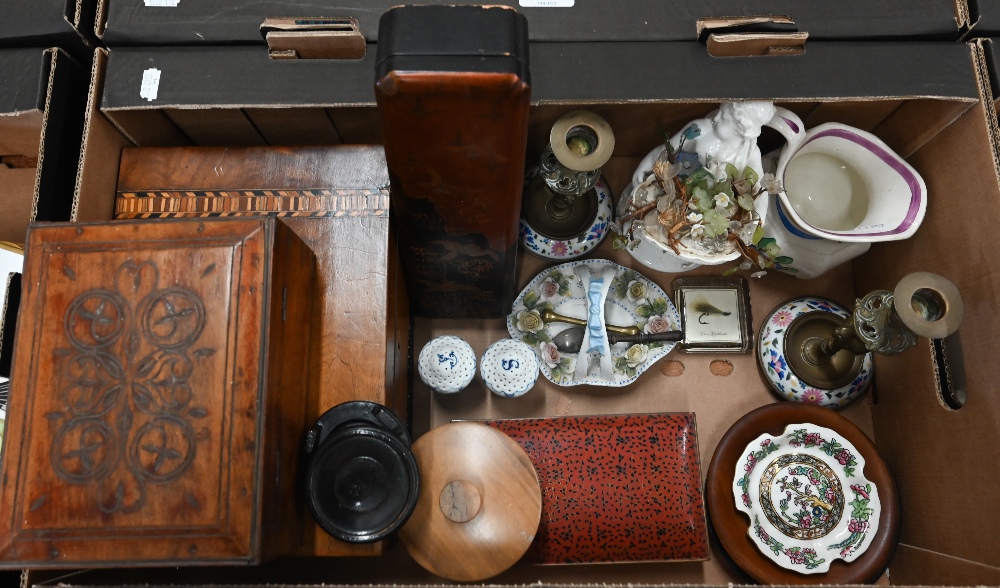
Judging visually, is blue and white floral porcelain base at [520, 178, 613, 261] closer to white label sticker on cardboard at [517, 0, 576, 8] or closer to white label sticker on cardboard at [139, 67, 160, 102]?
white label sticker on cardboard at [517, 0, 576, 8]

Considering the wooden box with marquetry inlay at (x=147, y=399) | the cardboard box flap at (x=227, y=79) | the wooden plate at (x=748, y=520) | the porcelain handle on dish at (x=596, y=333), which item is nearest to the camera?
the wooden box with marquetry inlay at (x=147, y=399)

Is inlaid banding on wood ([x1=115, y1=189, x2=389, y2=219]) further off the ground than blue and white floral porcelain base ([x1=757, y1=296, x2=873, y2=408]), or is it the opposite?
inlaid banding on wood ([x1=115, y1=189, x2=389, y2=219])

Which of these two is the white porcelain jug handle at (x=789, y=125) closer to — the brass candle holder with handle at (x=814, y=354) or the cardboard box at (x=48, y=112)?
the brass candle holder with handle at (x=814, y=354)

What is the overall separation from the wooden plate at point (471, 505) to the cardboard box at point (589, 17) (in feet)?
2.28

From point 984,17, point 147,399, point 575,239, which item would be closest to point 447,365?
point 575,239

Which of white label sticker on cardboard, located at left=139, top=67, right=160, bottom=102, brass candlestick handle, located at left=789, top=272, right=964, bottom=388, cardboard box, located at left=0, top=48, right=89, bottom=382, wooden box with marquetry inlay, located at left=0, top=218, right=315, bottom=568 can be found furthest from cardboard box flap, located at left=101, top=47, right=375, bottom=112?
brass candlestick handle, located at left=789, top=272, right=964, bottom=388

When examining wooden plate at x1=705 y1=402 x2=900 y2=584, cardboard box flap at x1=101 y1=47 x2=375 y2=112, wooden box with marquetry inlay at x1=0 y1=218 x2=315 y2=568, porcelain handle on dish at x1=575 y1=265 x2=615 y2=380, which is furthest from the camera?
porcelain handle on dish at x1=575 y1=265 x2=615 y2=380

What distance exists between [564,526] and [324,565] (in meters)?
0.52

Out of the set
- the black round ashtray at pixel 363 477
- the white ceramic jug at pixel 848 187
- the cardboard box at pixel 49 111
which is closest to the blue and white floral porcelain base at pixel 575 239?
the white ceramic jug at pixel 848 187

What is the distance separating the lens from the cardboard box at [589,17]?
108 cm

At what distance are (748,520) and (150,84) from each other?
1383 millimetres

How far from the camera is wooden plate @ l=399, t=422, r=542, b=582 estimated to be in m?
1.07

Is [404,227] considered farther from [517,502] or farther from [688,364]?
[688,364]

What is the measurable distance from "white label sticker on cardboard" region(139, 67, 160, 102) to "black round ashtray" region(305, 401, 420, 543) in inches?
24.6
